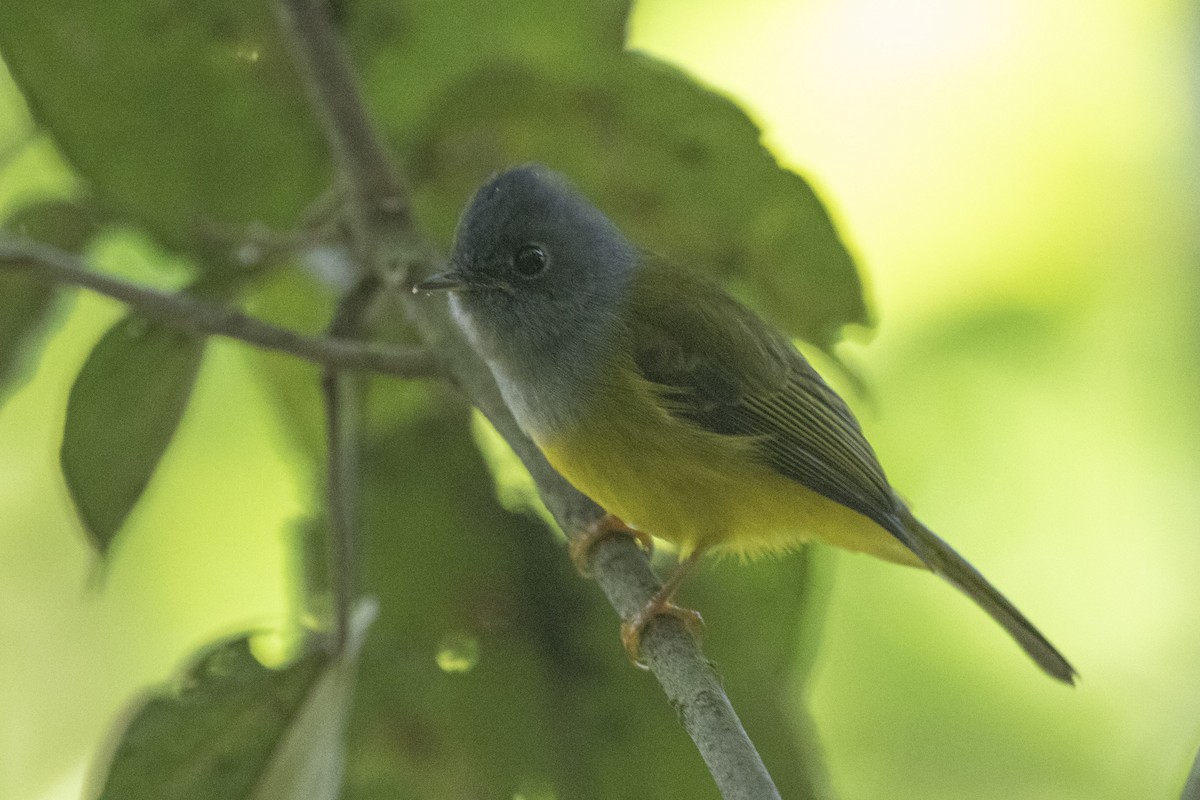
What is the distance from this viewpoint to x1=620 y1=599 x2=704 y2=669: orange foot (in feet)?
5.81

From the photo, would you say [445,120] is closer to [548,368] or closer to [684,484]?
[548,368]

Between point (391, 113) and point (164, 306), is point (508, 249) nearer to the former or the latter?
point (391, 113)

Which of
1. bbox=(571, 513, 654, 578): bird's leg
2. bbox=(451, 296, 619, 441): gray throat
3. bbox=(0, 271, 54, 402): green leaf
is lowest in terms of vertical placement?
bbox=(0, 271, 54, 402): green leaf

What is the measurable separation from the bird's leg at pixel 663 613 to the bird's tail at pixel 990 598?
50cm

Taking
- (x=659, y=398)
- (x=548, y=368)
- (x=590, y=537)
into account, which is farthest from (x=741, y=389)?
(x=590, y=537)

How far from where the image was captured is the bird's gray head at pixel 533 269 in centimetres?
228

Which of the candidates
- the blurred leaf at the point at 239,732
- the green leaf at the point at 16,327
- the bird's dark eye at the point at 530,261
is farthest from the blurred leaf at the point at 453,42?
the blurred leaf at the point at 239,732

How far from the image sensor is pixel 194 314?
5.88 feet

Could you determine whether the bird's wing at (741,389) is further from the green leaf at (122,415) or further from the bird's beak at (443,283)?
the green leaf at (122,415)

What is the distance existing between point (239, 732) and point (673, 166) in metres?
1.16

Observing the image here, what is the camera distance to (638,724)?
214 cm

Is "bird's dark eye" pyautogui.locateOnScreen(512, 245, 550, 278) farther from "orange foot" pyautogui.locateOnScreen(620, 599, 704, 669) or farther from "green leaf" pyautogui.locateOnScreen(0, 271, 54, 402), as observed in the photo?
"green leaf" pyautogui.locateOnScreen(0, 271, 54, 402)

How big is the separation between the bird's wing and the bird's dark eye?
0.62 feet

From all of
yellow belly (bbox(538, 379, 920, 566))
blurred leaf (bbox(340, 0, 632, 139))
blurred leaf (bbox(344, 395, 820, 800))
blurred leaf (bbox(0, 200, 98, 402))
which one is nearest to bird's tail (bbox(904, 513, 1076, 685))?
yellow belly (bbox(538, 379, 920, 566))
